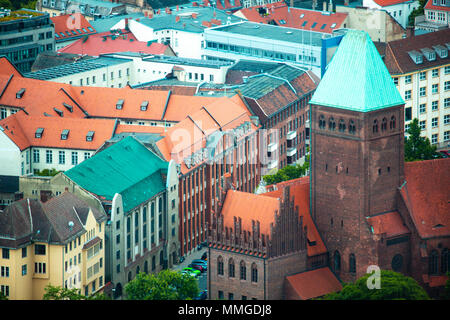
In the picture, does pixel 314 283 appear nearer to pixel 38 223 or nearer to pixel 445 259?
pixel 445 259

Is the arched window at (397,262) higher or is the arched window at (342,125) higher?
the arched window at (342,125)

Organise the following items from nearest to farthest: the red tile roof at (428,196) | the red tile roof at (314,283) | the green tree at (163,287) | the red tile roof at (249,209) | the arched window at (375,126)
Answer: the arched window at (375,126) < the red tile roof at (314,283) < the red tile roof at (249,209) < the green tree at (163,287) < the red tile roof at (428,196)

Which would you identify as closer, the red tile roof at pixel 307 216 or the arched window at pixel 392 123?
the arched window at pixel 392 123

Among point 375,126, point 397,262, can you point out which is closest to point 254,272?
point 397,262

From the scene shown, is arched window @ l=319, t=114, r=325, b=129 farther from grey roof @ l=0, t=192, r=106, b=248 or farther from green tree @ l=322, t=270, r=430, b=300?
grey roof @ l=0, t=192, r=106, b=248

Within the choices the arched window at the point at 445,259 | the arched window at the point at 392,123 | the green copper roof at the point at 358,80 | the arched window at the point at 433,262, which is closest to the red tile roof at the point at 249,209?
the green copper roof at the point at 358,80

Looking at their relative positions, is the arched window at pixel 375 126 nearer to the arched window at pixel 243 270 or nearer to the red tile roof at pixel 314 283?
the red tile roof at pixel 314 283

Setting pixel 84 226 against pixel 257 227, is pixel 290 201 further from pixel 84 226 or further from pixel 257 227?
pixel 84 226
